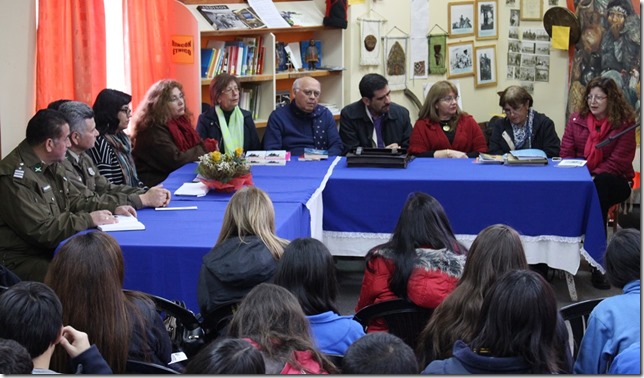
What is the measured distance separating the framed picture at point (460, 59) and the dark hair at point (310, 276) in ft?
20.2

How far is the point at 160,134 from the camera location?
6.25 metres

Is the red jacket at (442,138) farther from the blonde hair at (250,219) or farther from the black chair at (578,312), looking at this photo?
the black chair at (578,312)

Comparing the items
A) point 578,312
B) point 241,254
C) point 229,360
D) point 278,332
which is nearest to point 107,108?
point 241,254

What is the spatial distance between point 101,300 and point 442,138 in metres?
4.22

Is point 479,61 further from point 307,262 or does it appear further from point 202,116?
point 307,262

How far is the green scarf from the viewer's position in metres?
6.77

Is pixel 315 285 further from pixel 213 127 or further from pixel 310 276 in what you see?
pixel 213 127

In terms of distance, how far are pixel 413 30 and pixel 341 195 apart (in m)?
3.40

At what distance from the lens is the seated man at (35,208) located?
4441 mm

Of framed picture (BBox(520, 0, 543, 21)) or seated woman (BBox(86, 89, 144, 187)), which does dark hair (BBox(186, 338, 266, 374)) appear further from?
framed picture (BBox(520, 0, 543, 21))

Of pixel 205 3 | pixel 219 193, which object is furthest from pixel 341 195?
pixel 205 3

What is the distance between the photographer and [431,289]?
3.64 metres

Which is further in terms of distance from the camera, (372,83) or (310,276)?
(372,83)

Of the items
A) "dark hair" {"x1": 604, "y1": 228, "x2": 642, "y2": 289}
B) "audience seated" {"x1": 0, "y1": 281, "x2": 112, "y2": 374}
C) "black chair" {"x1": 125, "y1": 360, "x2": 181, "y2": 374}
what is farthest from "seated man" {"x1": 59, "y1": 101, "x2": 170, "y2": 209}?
"dark hair" {"x1": 604, "y1": 228, "x2": 642, "y2": 289}
